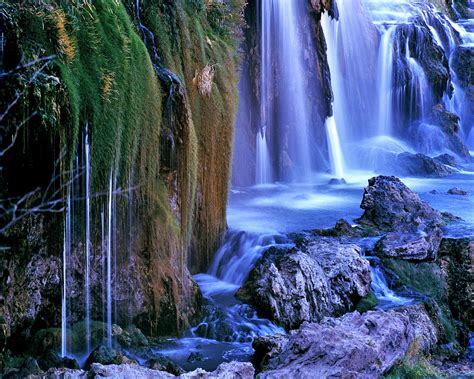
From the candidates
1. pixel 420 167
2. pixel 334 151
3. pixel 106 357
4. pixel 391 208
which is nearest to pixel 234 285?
pixel 106 357

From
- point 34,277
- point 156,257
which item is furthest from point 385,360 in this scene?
point 34,277

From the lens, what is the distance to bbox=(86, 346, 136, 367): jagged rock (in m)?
5.66

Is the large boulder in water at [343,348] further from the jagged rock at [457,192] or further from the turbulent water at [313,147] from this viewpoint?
the jagged rock at [457,192]

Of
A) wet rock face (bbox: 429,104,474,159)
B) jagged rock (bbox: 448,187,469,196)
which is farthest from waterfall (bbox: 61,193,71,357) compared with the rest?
wet rock face (bbox: 429,104,474,159)

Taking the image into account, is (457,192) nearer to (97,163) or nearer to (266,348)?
(266,348)

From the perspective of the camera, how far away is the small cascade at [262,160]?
1680 cm

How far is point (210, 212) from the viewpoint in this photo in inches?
377

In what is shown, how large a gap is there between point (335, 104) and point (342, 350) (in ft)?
62.3

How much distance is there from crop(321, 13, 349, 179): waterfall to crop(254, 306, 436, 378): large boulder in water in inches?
565

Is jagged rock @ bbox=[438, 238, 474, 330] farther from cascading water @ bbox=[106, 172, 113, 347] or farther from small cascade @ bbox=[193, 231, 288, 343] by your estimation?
cascading water @ bbox=[106, 172, 113, 347]

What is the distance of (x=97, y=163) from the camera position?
251 inches

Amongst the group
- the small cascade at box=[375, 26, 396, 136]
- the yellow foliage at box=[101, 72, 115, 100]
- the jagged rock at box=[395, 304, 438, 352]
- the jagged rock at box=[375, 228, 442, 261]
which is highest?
the small cascade at box=[375, 26, 396, 136]

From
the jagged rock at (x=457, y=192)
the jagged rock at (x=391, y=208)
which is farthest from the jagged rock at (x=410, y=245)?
the jagged rock at (x=457, y=192)

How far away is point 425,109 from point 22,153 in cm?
2529
